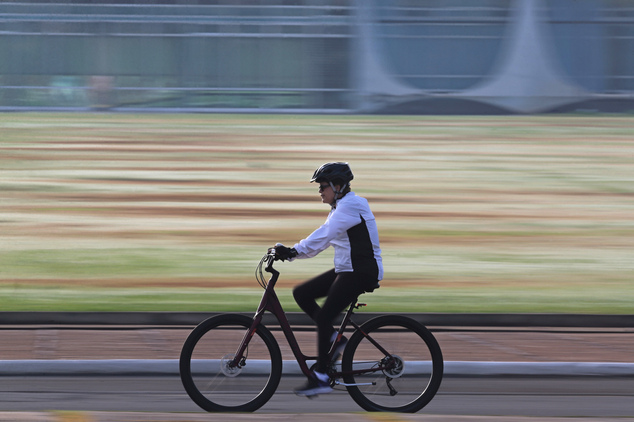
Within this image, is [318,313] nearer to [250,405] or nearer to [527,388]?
[250,405]

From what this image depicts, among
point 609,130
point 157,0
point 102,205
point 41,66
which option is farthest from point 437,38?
point 102,205

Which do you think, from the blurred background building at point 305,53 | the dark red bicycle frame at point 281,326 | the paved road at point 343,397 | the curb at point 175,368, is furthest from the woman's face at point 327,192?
the blurred background building at point 305,53

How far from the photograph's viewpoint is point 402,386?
225 inches

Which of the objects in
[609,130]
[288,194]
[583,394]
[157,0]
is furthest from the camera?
[157,0]

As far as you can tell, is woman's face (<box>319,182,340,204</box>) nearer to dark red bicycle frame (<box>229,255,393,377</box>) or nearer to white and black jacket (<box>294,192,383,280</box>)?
white and black jacket (<box>294,192,383,280</box>)

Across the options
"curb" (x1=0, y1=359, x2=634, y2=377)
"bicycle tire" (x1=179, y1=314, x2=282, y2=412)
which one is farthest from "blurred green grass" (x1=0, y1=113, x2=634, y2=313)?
"bicycle tire" (x1=179, y1=314, x2=282, y2=412)

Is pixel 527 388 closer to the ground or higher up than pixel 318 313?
closer to the ground

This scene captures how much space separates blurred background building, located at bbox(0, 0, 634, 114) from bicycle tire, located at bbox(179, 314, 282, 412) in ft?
116

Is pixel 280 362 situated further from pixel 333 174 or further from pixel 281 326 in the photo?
pixel 333 174

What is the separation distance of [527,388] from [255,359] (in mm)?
2290

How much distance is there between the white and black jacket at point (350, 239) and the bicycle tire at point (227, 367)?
608 mm

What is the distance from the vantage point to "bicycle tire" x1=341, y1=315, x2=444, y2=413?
5.66 meters

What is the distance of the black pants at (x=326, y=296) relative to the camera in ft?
18.2

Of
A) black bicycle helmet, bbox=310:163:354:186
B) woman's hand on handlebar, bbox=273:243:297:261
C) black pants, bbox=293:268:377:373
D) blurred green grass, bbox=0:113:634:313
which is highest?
black bicycle helmet, bbox=310:163:354:186
